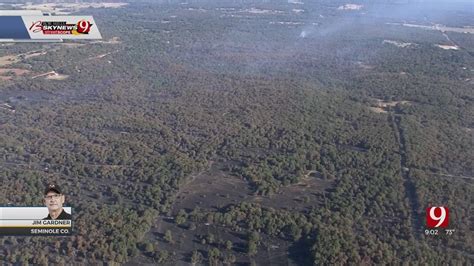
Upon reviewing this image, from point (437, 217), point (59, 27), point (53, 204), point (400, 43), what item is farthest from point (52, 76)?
point (400, 43)

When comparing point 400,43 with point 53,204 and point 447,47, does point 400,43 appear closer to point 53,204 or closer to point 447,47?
point 447,47

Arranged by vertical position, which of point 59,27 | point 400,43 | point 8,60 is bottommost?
point 400,43

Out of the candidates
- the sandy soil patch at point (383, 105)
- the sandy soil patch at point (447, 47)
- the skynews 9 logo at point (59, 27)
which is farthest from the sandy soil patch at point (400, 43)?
the skynews 9 logo at point (59, 27)

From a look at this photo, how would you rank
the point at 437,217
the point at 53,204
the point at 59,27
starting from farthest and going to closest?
1. the point at 59,27
2. the point at 437,217
3. the point at 53,204

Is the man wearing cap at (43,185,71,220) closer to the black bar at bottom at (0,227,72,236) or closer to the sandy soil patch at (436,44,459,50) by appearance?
the black bar at bottom at (0,227,72,236)

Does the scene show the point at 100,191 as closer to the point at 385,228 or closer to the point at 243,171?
the point at 243,171

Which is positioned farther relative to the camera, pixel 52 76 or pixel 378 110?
pixel 52 76

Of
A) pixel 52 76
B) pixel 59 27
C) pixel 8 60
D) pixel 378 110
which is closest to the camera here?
pixel 59 27

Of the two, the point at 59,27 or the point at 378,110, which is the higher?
the point at 59,27
